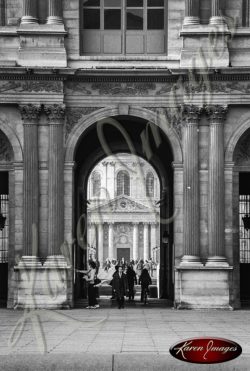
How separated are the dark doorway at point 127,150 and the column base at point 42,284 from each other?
410 cm

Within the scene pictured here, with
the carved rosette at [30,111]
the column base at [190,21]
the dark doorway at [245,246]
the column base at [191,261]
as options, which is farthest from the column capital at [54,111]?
the dark doorway at [245,246]

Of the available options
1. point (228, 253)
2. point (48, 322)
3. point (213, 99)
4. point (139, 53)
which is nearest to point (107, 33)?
point (139, 53)

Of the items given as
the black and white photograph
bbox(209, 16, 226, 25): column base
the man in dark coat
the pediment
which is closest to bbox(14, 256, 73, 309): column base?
the black and white photograph

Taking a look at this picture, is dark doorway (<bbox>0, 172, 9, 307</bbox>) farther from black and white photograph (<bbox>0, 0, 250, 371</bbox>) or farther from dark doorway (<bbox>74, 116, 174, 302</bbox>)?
black and white photograph (<bbox>0, 0, 250, 371</bbox>)

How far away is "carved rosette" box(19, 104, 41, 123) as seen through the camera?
39.2 meters

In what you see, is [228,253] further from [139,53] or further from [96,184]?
[96,184]

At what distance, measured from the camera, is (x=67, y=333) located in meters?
28.0

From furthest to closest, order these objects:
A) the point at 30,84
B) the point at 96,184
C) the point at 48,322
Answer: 1. the point at 96,184
2. the point at 30,84
3. the point at 48,322

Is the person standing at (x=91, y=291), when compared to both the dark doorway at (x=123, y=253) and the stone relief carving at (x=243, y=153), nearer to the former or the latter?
the stone relief carving at (x=243, y=153)

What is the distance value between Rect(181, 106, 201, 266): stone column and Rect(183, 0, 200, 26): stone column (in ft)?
10.00

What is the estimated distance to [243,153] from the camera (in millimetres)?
40875

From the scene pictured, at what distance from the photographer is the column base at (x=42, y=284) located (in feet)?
127

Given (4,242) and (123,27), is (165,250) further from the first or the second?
(123,27)

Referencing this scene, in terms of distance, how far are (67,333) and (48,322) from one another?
459 centimetres
